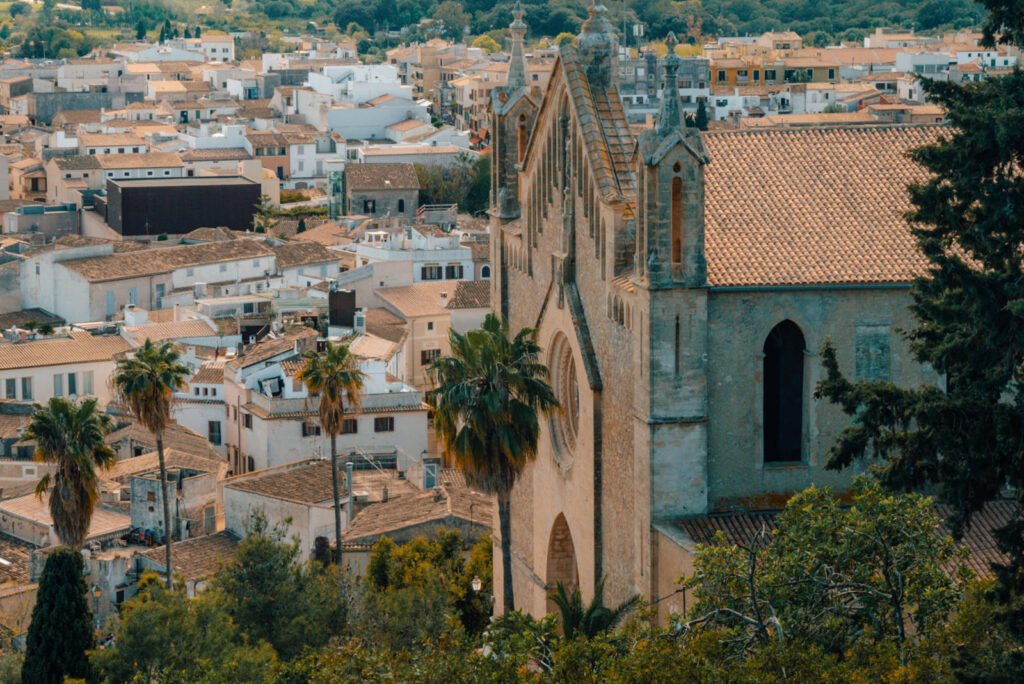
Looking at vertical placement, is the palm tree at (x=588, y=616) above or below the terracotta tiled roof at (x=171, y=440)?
above

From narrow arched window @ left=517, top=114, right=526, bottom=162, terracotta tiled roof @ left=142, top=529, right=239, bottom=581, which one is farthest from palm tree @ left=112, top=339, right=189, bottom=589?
narrow arched window @ left=517, top=114, right=526, bottom=162

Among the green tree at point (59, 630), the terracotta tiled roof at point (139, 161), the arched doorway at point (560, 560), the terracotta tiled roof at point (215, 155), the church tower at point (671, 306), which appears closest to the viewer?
the church tower at point (671, 306)

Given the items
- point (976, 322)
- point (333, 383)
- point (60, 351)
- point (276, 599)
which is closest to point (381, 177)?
point (60, 351)

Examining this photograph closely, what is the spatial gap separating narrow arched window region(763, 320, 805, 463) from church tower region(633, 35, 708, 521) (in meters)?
1.89

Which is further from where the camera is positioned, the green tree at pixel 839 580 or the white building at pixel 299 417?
the white building at pixel 299 417

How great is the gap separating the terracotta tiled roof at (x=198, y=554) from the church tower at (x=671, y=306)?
24.1m

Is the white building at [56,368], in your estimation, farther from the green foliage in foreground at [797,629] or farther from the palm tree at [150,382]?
the green foliage in foreground at [797,629]

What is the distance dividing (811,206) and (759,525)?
636 cm

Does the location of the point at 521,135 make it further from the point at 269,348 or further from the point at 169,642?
the point at 269,348

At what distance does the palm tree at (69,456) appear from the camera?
48656mm

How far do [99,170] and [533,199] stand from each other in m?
102

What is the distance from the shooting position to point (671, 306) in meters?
35.3

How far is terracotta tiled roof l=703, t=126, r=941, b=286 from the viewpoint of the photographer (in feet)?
119

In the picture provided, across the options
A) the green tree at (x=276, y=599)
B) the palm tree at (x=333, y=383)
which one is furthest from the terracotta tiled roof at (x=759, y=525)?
the palm tree at (x=333, y=383)
